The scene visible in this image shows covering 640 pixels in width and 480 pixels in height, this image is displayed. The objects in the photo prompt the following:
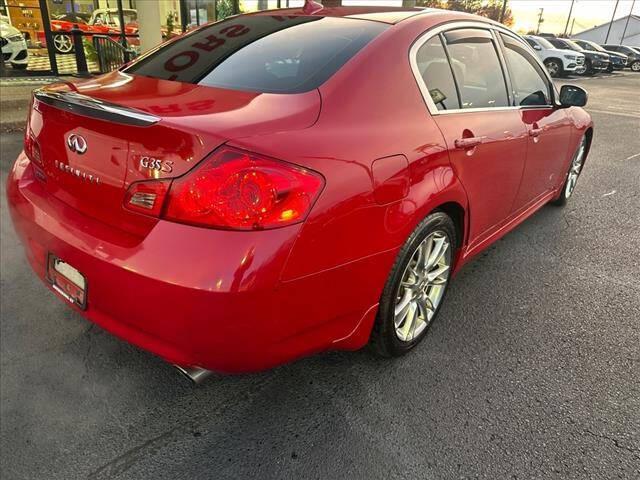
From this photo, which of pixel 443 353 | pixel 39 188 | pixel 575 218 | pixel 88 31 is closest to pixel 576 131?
pixel 575 218

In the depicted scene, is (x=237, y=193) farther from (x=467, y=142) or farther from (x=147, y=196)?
(x=467, y=142)

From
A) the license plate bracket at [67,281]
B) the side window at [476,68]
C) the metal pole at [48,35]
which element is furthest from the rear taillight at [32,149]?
the metal pole at [48,35]

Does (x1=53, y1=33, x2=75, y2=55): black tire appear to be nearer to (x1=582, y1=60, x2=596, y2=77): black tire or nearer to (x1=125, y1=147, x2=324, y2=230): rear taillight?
(x1=125, y1=147, x2=324, y2=230): rear taillight

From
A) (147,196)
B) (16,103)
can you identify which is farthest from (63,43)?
(147,196)

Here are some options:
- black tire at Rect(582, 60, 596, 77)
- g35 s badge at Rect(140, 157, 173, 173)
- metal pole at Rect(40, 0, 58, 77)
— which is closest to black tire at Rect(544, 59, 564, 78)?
black tire at Rect(582, 60, 596, 77)

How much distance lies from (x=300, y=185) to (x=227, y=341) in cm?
56

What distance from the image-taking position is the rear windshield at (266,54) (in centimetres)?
209

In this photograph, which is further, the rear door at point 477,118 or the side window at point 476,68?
the side window at point 476,68

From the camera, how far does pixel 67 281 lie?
6.49 feet

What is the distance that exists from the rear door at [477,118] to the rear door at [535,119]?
15 centimetres

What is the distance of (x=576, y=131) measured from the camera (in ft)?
13.2

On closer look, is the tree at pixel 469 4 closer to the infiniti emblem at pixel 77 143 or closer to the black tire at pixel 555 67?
the black tire at pixel 555 67

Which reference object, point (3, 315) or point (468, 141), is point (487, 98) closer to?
point (468, 141)

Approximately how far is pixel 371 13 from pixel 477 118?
773 mm
